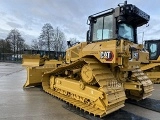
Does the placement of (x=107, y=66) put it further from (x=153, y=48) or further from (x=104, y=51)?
(x=153, y=48)

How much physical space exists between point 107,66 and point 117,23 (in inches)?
49.4

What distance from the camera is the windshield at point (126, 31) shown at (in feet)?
20.2

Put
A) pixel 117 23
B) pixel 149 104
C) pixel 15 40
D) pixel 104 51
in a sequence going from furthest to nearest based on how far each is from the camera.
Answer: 1. pixel 15 40
2. pixel 149 104
3. pixel 117 23
4. pixel 104 51

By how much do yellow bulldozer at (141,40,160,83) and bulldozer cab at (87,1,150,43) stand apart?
6.04 meters

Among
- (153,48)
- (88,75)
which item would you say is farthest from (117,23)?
(153,48)

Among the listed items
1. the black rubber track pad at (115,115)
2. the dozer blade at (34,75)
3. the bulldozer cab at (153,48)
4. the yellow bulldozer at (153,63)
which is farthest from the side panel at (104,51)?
the bulldozer cab at (153,48)

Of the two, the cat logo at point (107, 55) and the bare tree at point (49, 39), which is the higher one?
the bare tree at point (49, 39)

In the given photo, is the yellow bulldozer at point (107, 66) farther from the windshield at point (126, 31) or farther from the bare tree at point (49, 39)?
the bare tree at point (49, 39)

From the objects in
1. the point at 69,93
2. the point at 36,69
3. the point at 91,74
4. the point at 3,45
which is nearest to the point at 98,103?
the point at 91,74

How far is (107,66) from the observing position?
626 centimetres

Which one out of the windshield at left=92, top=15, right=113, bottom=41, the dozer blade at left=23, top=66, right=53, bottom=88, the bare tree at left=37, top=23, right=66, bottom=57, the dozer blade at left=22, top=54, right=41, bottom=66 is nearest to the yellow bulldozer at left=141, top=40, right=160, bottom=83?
the dozer blade at left=22, top=54, right=41, bottom=66

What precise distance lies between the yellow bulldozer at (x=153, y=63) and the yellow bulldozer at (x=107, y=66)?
6.02 m

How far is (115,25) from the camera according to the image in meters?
5.97

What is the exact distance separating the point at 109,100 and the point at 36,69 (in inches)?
187
